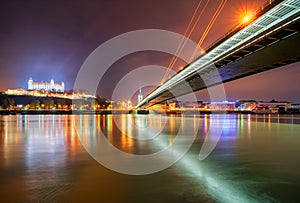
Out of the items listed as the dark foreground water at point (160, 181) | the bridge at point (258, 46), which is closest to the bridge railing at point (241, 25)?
the bridge at point (258, 46)

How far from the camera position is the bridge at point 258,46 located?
20.2m

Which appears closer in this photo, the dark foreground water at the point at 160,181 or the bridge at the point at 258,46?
the dark foreground water at the point at 160,181

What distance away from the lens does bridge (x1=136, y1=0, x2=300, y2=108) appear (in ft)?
66.3

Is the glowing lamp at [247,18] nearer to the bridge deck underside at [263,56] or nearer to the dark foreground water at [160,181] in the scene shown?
the bridge deck underside at [263,56]

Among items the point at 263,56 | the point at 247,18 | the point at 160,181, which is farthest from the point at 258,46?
the point at 160,181

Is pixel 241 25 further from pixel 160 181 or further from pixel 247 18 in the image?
pixel 160 181

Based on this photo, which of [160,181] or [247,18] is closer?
[160,181]

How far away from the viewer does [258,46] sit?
27.5m

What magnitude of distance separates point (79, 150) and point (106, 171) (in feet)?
13.7

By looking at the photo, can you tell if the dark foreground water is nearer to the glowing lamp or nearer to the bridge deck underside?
the glowing lamp

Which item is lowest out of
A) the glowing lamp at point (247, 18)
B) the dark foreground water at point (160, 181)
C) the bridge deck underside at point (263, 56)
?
the dark foreground water at point (160, 181)

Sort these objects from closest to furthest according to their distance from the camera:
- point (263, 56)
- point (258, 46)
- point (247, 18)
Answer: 1. point (247, 18)
2. point (258, 46)
3. point (263, 56)

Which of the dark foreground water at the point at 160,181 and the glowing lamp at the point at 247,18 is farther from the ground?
the glowing lamp at the point at 247,18

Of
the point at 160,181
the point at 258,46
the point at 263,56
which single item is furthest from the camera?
the point at 263,56
